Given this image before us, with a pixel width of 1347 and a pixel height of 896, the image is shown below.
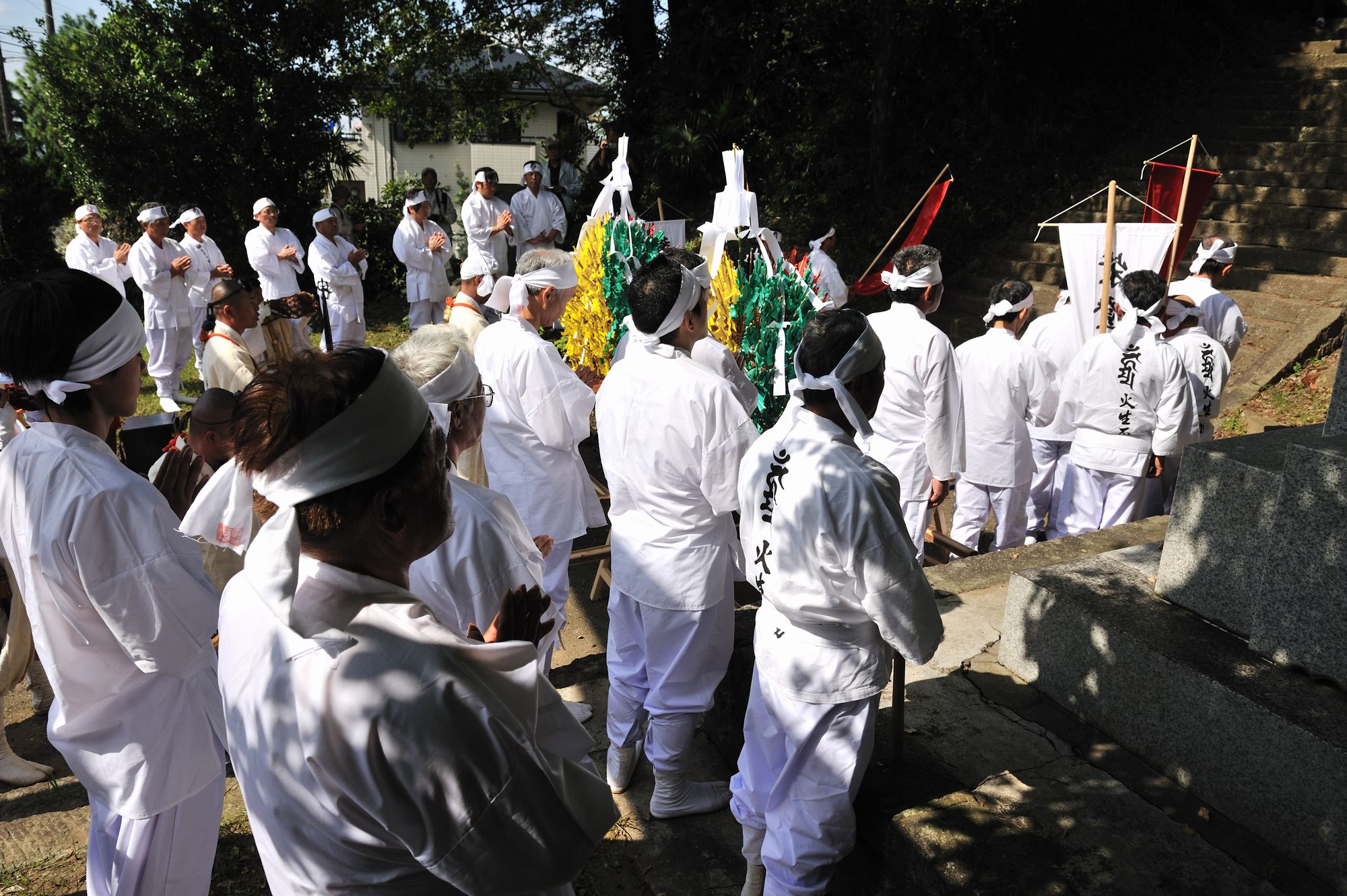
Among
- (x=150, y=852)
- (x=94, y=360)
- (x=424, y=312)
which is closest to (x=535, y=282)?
(x=94, y=360)

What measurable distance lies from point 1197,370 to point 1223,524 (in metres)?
2.80

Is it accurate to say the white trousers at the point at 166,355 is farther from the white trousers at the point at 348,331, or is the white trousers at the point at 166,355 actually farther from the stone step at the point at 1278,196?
the stone step at the point at 1278,196

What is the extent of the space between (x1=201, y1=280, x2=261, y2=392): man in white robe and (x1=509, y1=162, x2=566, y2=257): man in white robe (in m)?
7.70

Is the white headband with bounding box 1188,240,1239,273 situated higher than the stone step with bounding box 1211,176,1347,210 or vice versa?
the stone step with bounding box 1211,176,1347,210

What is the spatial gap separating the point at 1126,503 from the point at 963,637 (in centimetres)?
214

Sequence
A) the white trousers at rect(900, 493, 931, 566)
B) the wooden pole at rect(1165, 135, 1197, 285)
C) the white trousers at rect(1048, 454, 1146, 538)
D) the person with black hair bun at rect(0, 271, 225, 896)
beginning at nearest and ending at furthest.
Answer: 1. the person with black hair bun at rect(0, 271, 225, 896)
2. the white trousers at rect(900, 493, 931, 566)
3. the white trousers at rect(1048, 454, 1146, 538)
4. the wooden pole at rect(1165, 135, 1197, 285)

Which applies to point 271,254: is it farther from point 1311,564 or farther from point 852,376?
point 1311,564

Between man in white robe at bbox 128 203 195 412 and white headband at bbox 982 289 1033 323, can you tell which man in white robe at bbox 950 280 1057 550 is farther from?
man in white robe at bbox 128 203 195 412

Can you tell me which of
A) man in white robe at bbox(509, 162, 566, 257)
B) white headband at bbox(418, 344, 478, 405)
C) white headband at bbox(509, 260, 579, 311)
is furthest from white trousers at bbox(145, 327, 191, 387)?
white headband at bbox(418, 344, 478, 405)

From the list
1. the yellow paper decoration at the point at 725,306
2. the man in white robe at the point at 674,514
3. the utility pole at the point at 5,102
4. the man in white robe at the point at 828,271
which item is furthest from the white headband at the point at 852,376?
the utility pole at the point at 5,102

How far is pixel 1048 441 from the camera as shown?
669cm

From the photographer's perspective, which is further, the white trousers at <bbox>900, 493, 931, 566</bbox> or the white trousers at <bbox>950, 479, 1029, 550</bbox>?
the white trousers at <bbox>950, 479, 1029, 550</bbox>

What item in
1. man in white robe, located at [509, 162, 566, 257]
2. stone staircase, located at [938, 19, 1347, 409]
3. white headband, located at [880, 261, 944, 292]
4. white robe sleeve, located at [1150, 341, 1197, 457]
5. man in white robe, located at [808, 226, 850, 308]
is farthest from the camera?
man in white robe, located at [509, 162, 566, 257]

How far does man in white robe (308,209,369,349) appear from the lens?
11.1m
